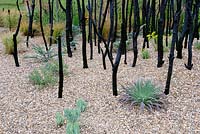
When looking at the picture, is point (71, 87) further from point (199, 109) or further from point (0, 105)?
point (199, 109)

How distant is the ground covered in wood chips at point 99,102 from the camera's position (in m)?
3.97

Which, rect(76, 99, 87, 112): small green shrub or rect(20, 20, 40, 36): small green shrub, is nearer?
rect(76, 99, 87, 112): small green shrub

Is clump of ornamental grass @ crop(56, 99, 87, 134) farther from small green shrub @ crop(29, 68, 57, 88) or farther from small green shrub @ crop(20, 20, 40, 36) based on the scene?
small green shrub @ crop(20, 20, 40, 36)

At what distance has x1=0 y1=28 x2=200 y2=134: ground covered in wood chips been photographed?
3.97 m

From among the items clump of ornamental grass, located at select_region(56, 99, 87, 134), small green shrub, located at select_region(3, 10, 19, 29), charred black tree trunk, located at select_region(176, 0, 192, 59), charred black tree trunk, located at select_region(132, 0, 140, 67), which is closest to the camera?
clump of ornamental grass, located at select_region(56, 99, 87, 134)

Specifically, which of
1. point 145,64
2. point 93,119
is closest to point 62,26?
point 145,64

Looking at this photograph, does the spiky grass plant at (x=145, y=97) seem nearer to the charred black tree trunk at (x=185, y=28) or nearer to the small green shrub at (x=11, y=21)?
the charred black tree trunk at (x=185, y=28)

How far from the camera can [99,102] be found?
448 centimetres

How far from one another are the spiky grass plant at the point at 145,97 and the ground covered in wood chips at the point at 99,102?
0.08m

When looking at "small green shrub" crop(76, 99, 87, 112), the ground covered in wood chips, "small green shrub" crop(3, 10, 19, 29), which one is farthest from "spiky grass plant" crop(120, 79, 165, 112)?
"small green shrub" crop(3, 10, 19, 29)

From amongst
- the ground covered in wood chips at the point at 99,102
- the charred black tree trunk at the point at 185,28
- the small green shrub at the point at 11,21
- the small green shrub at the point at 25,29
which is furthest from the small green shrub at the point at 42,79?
the small green shrub at the point at 11,21

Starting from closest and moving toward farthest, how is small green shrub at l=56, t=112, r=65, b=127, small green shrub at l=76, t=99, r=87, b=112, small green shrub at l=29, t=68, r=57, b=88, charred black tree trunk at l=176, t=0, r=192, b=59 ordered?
small green shrub at l=56, t=112, r=65, b=127, small green shrub at l=76, t=99, r=87, b=112, small green shrub at l=29, t=68, r=57, b=88, charred black tree trunk at l=176, t=0, r=192, b=59

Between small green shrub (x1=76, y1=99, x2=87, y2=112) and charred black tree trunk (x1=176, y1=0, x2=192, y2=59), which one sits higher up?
charred black tree trunk (x1=176, y1=0, x2=192, y2=59)

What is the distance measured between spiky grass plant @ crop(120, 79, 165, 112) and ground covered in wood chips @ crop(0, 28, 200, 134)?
8cm
